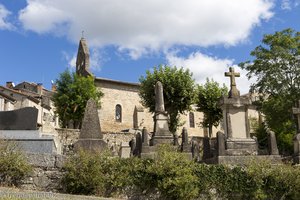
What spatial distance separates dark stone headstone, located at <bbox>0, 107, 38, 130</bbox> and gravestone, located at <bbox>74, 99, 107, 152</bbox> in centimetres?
259

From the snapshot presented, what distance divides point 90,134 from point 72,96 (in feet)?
77.5

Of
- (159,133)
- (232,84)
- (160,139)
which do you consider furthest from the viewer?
(232,84)

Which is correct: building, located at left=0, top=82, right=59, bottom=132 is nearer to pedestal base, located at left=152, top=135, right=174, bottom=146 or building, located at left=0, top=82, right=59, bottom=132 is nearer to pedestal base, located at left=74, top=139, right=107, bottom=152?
pedestal base, located at left=152, top=135, right=174, bottom=146

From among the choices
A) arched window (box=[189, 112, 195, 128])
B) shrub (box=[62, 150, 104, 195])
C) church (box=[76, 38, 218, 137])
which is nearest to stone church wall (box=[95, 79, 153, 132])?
church (box=[76, 38, 218, 137])

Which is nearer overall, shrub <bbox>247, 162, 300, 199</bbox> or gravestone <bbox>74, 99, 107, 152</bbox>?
shrub <bbox>247, 162, 300, 199</bbox>

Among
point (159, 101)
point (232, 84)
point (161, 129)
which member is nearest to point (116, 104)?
point (159, 101)

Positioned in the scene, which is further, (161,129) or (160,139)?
(161,129)

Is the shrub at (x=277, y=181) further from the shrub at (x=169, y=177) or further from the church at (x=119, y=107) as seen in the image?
the church at (x=119, y=107)

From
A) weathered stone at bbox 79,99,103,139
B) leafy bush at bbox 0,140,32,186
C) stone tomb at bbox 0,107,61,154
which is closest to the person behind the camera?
leafy bush at bbox 0,140,32,186

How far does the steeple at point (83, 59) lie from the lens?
4197 cm

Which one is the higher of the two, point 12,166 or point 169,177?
point 12,166

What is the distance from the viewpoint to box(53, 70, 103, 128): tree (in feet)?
111

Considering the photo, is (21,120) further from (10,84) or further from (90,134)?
(10,84)

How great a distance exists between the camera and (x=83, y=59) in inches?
1698
